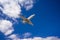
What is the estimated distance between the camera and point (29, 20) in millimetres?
6699

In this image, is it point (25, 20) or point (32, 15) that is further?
point (32, 15)

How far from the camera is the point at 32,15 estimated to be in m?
7.09

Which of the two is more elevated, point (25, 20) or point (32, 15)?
point (32, 15)

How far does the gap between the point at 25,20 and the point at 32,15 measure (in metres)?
0.59

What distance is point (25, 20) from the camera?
21.8ft

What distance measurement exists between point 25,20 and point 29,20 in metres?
0.18

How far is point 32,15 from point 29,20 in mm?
473
